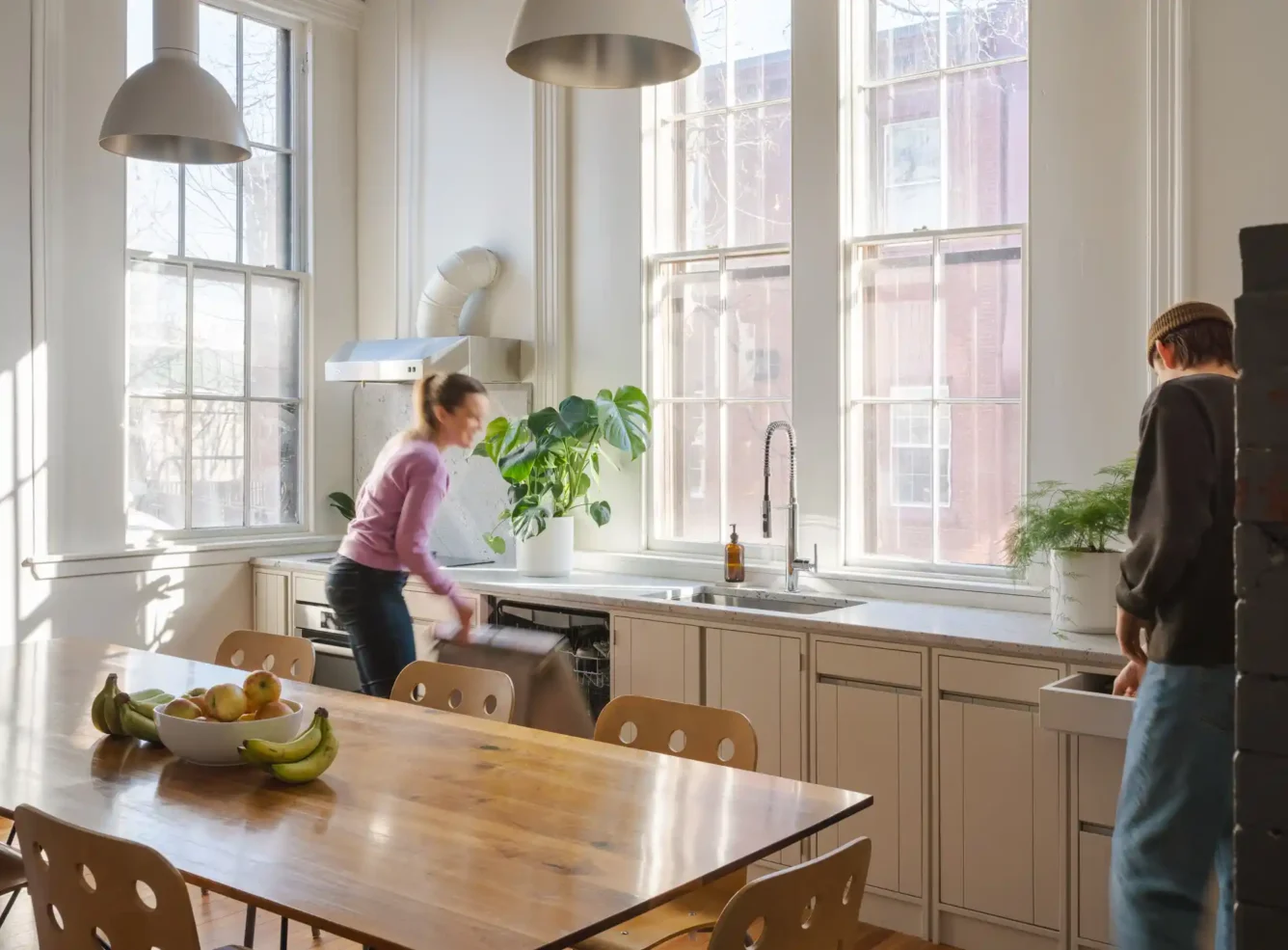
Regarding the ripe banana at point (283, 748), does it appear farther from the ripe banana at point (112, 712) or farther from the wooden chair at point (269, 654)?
the wooden chair at point (269, 654)

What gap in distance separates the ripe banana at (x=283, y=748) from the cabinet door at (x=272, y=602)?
3124 millimetres

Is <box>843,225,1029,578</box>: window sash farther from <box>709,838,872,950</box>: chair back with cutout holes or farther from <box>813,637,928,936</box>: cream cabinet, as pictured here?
<box>709,838,872,950</box>: chair back with cutout holes

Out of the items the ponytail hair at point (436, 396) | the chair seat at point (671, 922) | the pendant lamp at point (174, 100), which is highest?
the pendant lamp at point (174, 100)

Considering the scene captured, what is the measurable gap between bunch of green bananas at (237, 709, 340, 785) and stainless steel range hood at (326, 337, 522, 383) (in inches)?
112

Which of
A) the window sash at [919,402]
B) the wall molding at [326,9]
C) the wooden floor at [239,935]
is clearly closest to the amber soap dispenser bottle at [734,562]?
the window sash at [919,402]

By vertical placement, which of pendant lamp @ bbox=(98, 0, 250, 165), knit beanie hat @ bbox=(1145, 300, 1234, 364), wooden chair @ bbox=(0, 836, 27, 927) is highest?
pendant lamp @ bbox=(98, 0, 250, 165)

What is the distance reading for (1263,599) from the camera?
0.74m

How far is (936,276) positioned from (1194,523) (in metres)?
1.98

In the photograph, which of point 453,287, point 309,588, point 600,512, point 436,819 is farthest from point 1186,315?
point 309,588

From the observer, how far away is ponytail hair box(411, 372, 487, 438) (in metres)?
3.88

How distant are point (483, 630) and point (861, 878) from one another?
114 inches

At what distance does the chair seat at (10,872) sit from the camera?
8.68 ft

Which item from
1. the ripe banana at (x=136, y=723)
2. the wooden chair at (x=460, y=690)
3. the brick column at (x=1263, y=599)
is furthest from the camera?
the wooden chair at (x=460, y=690)

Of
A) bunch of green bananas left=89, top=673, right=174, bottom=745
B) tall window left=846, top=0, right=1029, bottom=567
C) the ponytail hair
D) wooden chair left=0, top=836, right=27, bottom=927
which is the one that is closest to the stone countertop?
tall window left=846, top=0, right=1029, bottom=567
